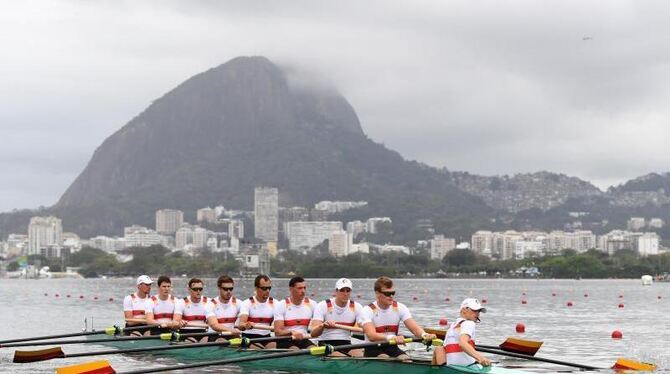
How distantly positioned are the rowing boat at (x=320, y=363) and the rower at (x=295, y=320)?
473 mm

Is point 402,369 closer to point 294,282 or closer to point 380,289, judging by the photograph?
point 380,289

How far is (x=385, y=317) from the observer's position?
19.9 meters

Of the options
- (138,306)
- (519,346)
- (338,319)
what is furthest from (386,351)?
(138,306)

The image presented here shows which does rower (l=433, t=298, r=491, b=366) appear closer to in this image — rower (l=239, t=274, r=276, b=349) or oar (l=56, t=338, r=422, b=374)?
oar (l=56, t=338, r=422, b=374)

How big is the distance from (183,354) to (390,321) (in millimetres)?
5788

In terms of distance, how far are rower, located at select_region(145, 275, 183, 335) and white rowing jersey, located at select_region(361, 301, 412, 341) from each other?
7.07 m

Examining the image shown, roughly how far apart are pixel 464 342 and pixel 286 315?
5.61 meters

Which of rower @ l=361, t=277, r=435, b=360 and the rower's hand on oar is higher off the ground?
rower @ l=361, t=277, r=435, b=360

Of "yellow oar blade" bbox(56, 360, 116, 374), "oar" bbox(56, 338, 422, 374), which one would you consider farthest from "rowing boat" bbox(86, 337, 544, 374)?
"yellow oar blade" bbox(56, 360, 116, 374)

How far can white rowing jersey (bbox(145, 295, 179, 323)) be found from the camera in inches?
1024

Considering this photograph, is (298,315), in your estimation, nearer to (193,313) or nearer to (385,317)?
(385,317)

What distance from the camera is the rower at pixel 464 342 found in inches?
672

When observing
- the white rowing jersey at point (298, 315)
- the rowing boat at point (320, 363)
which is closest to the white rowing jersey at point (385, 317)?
the rowing boat at point (320, 363)

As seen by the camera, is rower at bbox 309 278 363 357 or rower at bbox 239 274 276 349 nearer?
rower at bbox 309 278 363 357
